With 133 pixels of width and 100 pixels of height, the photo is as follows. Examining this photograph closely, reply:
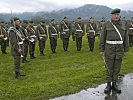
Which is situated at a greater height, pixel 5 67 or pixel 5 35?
pixel 5 35

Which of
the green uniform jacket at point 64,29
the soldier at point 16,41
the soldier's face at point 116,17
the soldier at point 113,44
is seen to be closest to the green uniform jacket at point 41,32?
the green uniform jacket at point 64,29

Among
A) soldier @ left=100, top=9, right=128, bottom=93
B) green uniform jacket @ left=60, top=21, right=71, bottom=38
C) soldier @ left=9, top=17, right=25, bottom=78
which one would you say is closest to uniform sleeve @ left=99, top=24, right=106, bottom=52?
soldier @ left=100, top=9, right=128, bottom=93

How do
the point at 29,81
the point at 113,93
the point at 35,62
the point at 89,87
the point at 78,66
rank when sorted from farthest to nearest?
the point at 35,62
the point at 78,66
the point at 29,81
the point at 89,87
the point at 113,93

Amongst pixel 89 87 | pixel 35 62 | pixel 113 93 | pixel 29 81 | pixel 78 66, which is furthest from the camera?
pixel 35 62

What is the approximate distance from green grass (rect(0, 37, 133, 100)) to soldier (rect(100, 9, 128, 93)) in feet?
3.52

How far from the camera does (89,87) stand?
31.4 feet

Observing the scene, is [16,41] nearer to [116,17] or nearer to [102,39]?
[102,39]

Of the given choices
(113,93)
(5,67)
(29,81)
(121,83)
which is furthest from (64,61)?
(113,93)

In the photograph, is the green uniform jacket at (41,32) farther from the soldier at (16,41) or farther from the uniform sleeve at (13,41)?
the uniform sleeve at (13,41)

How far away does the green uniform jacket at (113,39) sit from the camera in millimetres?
8812

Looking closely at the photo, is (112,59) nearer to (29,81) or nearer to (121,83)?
(121,83)

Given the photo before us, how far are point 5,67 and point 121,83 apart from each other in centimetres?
626

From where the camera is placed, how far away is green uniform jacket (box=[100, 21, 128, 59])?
8812 mm

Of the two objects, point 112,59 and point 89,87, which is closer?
point 112,59
